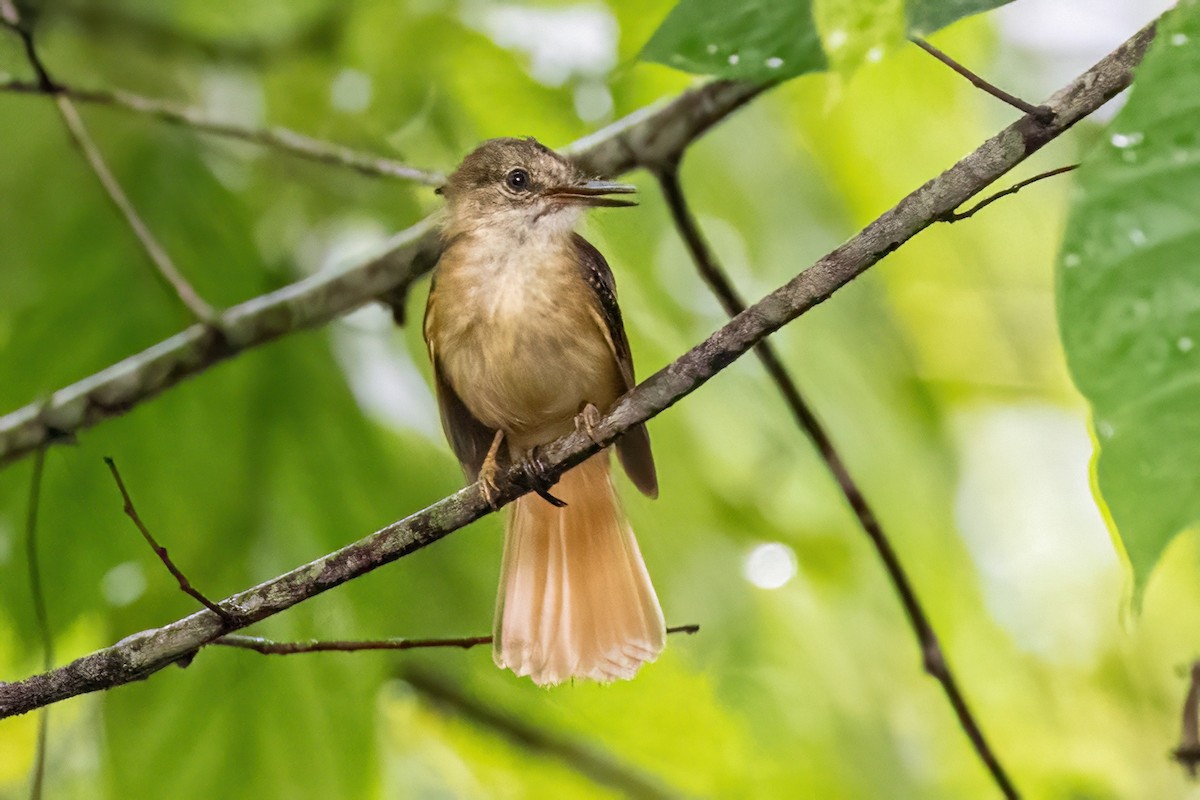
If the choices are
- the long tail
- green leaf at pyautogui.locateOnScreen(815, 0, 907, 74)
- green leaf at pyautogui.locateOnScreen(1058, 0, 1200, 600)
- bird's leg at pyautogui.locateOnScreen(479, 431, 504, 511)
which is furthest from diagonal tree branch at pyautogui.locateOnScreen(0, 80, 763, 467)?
green leaf at pyautogui.locateOnScreen(1058, 0, 1200, 600)

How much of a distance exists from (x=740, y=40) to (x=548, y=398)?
3.52 ft

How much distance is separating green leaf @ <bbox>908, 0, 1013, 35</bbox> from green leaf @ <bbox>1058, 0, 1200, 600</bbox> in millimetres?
347

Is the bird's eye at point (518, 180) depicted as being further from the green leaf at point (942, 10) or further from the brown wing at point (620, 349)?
the green leaf at point (942, 10)

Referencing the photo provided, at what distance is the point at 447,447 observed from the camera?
8.80 ft

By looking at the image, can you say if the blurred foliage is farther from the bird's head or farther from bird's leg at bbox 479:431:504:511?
bird's leg at bbox 479:431:504:511

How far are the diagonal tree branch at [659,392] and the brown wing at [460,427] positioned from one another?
2.32 feet

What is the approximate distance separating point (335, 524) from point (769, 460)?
99 cm

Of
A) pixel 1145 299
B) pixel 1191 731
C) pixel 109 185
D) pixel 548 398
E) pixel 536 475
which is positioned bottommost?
pixel 1191 731

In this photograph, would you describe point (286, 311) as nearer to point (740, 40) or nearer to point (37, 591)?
point (37, 591)

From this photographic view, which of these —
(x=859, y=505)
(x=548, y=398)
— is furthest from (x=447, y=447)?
(x=859, y=505)

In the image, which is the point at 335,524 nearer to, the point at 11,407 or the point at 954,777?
the point at 11,407

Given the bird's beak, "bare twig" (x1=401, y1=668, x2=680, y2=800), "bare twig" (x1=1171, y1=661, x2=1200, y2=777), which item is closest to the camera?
"bare twig" (x1=1171, y1=661, x2=1200, y2=777)

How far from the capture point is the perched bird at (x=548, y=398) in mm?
2182

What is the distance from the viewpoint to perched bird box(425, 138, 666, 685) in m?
2.18
